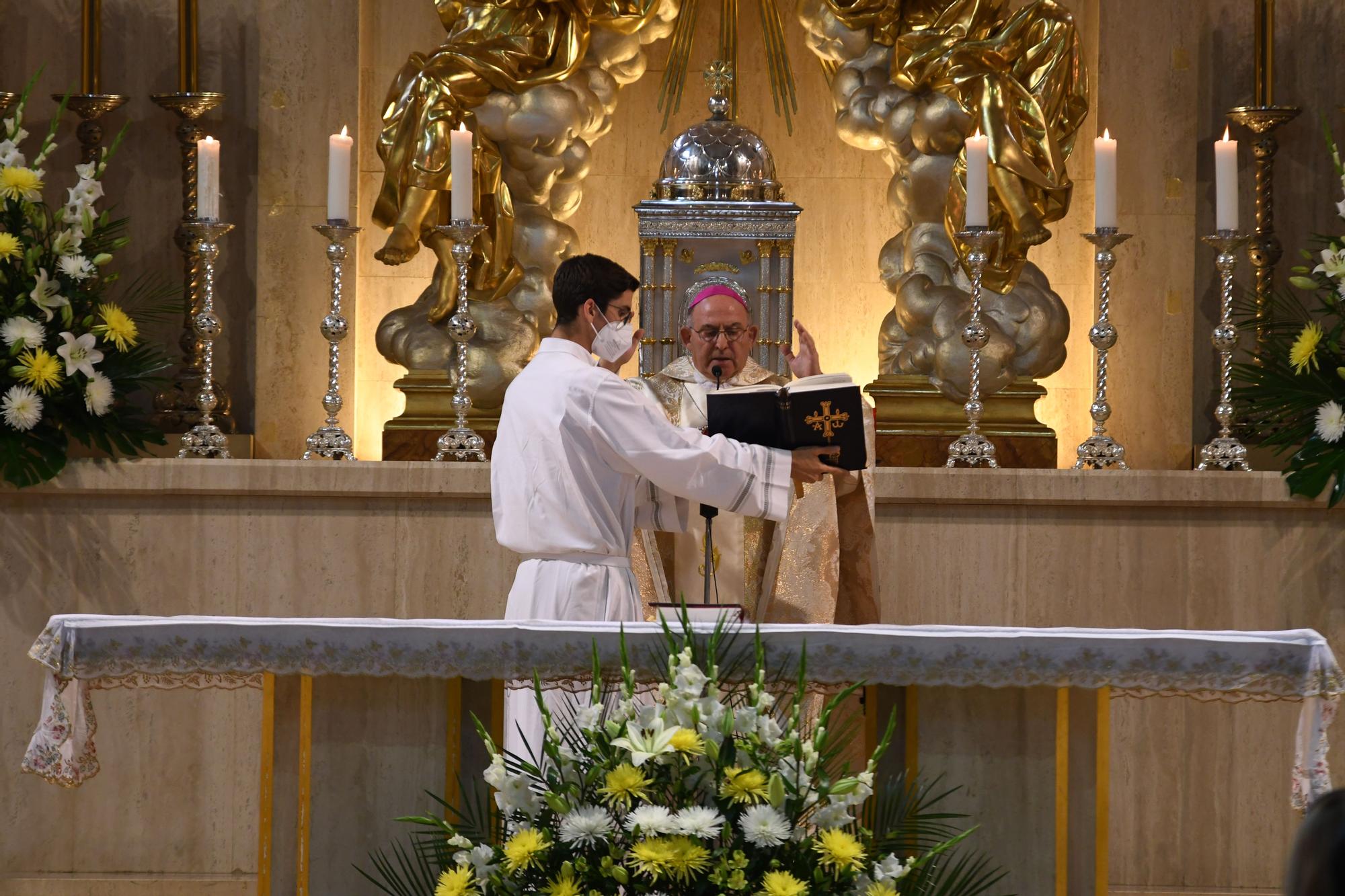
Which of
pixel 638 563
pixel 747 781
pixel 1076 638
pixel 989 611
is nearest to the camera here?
pixel 747 781

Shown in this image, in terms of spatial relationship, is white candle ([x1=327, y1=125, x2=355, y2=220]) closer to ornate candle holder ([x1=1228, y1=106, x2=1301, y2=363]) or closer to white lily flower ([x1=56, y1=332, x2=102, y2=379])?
white lily flower ([x1=56, y1=332, x2=102, y2=379])

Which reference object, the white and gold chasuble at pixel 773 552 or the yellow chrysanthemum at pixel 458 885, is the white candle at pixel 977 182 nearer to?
the white and gold chasuble at pixel 773 552

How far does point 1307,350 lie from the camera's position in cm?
566

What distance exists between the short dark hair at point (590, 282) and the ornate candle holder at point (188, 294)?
7.91 ft

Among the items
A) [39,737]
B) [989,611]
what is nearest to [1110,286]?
[989,611]

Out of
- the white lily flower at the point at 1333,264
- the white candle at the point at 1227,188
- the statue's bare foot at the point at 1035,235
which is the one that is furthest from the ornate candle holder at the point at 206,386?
the white lily flower at the point at 1333,264

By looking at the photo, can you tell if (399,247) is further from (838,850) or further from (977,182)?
(838,850)

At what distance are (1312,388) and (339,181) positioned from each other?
328cm

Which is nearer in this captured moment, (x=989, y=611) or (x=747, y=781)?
(x=747, y=781)

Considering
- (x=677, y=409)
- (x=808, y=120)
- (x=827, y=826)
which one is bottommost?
(x=827, y=826)

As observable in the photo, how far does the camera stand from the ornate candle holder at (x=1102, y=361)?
5.65 meters

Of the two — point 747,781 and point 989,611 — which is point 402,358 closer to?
point 989,611

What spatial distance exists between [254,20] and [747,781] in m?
5.03

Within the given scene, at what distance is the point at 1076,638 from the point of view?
138 inches
